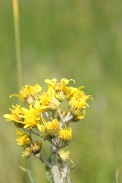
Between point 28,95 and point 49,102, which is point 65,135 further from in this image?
point 28,95

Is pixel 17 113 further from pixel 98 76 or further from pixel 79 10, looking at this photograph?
pixel 79 10

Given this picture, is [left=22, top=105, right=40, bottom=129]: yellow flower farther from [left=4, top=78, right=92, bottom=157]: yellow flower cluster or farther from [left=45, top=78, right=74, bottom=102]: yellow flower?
[left=45, top=78, right=74, bottom=102]: yellow flower

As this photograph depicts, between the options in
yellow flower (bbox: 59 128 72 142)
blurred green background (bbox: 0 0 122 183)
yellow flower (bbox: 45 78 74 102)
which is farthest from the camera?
blurred green background (bbox: 0 0 122 183)

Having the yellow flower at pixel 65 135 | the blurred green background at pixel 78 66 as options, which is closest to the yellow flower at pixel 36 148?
the yellow flower at pixel 65 135

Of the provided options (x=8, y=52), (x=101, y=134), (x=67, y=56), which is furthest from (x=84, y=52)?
(x=101, y=134)

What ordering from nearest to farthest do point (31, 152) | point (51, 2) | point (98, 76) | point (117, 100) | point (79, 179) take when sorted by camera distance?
point (31, 152), point (79, 179), point (117, 100), point (98, 76), point (51, 2)

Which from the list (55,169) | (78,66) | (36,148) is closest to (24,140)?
(36,148)

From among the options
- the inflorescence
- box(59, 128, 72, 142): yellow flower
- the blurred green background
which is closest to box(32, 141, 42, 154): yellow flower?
the inflorescence
